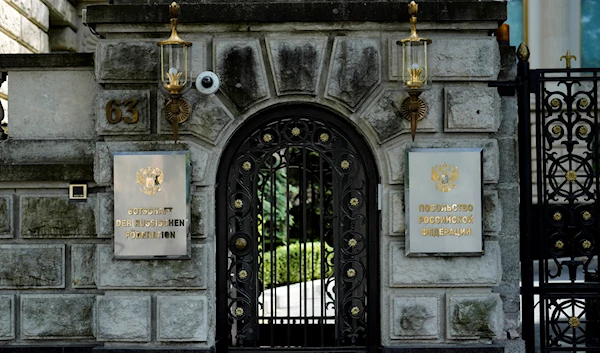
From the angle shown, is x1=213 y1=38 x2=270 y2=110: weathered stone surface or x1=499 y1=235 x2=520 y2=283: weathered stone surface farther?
x1=499 y1=235 x2=520 y2=283: weathered stone surface

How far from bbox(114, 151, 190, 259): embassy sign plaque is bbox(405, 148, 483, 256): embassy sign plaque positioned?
83.6 inches

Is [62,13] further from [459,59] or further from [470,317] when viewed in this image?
[470,317]

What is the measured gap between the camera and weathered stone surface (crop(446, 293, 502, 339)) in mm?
7219

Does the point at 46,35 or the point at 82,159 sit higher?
the point at 46,35

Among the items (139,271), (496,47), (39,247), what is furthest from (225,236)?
(496,47)

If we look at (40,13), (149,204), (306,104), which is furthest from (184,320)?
(40,13)

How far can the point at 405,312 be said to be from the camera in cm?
723

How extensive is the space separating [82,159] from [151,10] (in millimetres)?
1605

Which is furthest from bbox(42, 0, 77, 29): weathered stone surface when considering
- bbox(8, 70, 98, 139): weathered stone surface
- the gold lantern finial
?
the gold lantern finial

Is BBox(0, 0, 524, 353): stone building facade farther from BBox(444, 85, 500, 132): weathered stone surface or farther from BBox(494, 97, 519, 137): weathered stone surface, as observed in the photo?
BBox(494, 97, 519, 137): weathered stone surface

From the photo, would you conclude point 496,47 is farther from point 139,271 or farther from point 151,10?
point 139,271

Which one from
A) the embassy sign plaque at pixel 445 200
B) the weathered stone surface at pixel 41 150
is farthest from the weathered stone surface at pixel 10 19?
the embassy sign plaque at pixel 445 200

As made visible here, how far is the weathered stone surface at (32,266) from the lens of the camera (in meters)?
7.45

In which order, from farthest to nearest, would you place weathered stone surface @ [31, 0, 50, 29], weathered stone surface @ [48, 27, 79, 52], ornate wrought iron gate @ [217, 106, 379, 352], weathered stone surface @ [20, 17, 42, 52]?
weathered stone surface @ [48, 27, 79, 52] < weathered stone surface @ [31, 0, 50, 29] < weathered stone surface @ [20, 17, 42, 52] < ornate wrought iron gate @ [217, 106, 379, 352]
